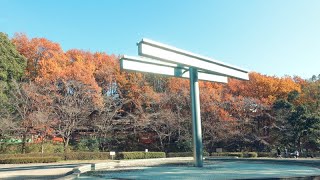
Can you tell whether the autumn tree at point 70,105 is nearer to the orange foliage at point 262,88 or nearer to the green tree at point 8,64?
the green tree at point 8,64

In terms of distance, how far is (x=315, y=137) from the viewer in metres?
29.2

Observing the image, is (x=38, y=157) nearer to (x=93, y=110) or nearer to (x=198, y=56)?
(x=93, y=110)

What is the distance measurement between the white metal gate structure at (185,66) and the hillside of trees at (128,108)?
15469 mm

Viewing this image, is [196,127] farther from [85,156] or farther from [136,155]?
[85,156]

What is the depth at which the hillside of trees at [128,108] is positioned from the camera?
2867cm

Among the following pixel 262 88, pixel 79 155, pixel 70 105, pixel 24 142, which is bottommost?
pixel 79 155

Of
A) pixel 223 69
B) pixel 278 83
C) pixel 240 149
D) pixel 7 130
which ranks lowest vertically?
pixel 240 149

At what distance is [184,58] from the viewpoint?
13.5 metres

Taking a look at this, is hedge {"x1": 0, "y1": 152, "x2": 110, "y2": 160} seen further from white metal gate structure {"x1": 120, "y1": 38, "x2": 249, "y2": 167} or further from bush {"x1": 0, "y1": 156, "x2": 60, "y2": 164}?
white metal gate structure {"x1": 120, "y1": 38, "x2": 249, "y2": 167}

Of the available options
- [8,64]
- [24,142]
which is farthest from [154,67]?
[8,64]

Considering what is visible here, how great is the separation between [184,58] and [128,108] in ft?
75.5

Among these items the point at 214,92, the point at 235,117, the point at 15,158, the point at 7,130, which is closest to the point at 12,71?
the point at 7,130

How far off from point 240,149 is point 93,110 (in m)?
14.9

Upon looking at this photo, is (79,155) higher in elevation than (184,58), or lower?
lower
